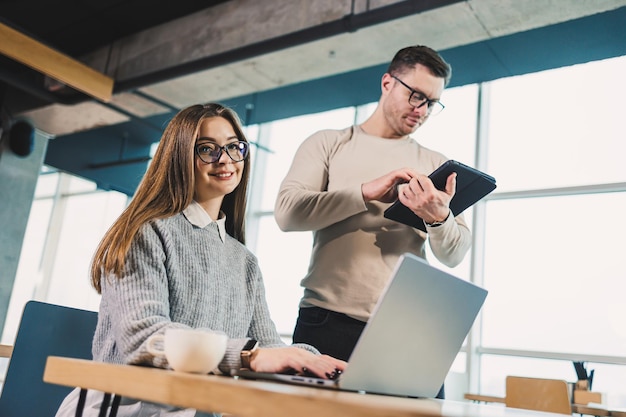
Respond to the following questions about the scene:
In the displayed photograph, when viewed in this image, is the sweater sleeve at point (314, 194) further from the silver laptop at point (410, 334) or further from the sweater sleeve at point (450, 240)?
the silver laptop at point (410, 334)

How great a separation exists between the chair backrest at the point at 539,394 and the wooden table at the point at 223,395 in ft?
9.20

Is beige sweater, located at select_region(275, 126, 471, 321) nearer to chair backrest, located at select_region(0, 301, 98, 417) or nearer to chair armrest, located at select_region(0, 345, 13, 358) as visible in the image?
chair backrest, located at select_region(0, 301, 98, 417)

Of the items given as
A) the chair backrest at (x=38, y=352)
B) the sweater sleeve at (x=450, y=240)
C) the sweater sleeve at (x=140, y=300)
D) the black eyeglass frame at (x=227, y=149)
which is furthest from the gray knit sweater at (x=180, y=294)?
the sweater sleeve at (x=450, y=240)

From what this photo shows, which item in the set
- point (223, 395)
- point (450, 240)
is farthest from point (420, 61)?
point (223, 395)

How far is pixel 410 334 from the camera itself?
0.96 m

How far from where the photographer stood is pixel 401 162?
2.03m

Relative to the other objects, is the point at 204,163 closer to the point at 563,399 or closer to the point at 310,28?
the point at 563,399

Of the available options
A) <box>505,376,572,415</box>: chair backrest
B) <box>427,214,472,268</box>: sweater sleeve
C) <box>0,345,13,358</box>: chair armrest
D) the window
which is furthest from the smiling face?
the window

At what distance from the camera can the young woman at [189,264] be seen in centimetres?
107

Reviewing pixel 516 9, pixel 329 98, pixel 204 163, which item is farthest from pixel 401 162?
pixel 329 98

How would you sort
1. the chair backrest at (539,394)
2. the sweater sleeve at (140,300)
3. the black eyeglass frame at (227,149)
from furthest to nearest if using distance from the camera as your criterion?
the chair backrest at (539,394)
the black eyeglass frame at (227,149)
the sweater sleeve at (140,300)

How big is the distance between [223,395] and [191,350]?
0.81ft

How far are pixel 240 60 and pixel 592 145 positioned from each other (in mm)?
3344

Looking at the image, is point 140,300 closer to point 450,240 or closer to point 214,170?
point 214,170
